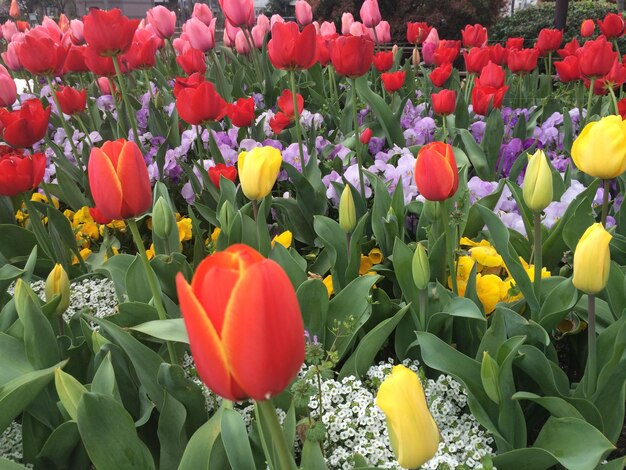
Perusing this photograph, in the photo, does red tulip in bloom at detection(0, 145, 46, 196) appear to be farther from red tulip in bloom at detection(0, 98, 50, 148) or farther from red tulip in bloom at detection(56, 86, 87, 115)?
red tulip in bloom at detection(56, 86, 87, 115)

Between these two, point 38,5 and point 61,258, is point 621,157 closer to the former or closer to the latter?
point 61,258

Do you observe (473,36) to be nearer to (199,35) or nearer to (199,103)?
(199,35)

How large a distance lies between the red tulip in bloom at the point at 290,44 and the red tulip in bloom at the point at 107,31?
444 millimetres

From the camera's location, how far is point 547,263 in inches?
68.4

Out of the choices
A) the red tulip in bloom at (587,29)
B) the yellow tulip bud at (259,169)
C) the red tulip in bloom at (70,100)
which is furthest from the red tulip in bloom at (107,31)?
the red tulip in bloom at (587,29)

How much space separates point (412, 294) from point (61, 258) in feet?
3.54

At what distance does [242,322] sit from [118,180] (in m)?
0.58

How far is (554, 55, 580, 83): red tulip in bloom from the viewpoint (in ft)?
8.67

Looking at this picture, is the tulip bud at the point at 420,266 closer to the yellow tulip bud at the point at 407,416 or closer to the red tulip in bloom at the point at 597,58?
the yellow tulip bud at the point at 407,416

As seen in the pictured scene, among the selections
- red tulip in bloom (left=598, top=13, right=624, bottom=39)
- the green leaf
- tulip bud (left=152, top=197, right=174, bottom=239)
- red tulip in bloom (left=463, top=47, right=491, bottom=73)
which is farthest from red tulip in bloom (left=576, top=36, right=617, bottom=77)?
the green leaf

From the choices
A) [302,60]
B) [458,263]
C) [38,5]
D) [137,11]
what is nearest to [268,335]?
[458,263]

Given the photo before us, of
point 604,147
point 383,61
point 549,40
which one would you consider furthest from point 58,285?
point 549,40

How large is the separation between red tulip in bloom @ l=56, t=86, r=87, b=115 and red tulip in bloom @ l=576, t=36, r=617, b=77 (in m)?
1.93

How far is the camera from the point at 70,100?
97.7 inches
